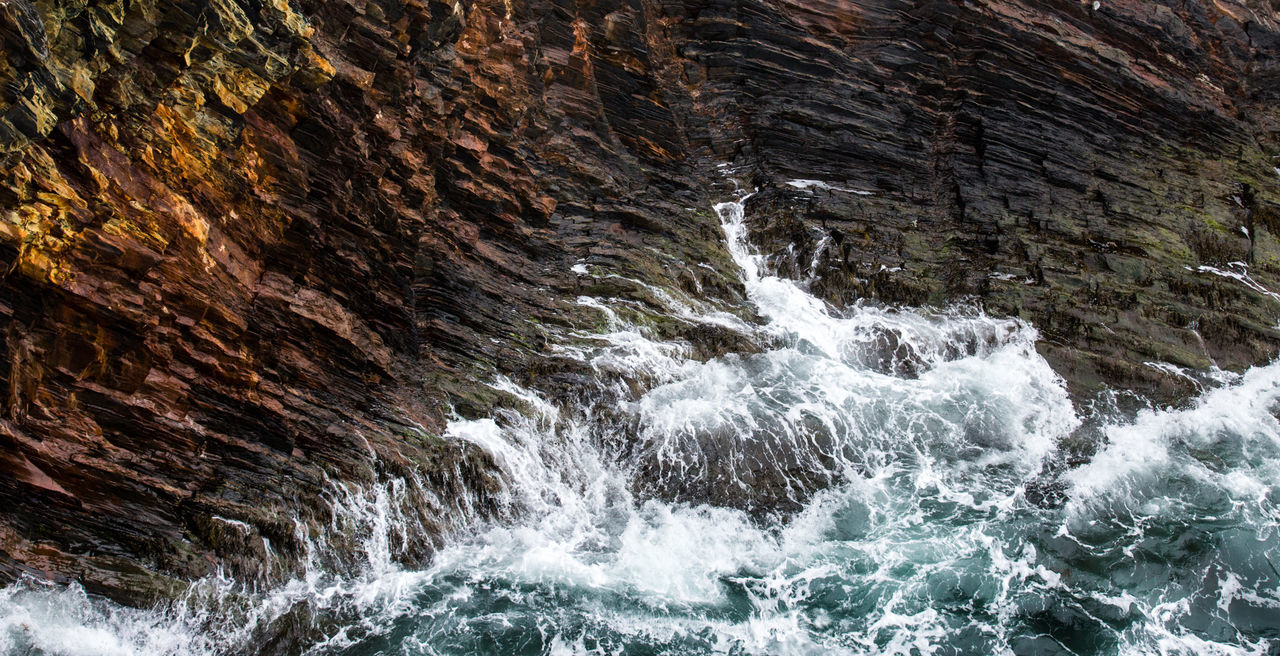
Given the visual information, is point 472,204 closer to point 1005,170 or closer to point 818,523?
point 818,523

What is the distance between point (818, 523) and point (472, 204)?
825 cm

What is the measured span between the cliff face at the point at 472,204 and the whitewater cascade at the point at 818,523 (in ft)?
2.23

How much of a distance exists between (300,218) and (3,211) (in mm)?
3932

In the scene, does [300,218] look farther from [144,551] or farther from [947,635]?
[947,635]

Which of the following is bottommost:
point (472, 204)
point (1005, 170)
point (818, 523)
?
point (818, 523)

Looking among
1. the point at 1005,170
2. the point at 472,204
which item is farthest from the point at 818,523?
the point at 1005,170

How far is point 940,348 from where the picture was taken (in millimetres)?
17797

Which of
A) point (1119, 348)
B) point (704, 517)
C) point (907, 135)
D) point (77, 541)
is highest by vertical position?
point (907, 135)

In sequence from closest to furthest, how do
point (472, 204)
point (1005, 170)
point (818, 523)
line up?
point (818, 523), point (472, 204), point (1005, 170)

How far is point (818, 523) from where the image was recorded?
14.2 m

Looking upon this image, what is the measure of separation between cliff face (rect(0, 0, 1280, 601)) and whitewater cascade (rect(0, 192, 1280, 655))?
26.8 inches

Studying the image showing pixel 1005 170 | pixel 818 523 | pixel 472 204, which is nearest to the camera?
pixel 818 523

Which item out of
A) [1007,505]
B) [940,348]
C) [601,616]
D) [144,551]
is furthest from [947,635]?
[144,551]

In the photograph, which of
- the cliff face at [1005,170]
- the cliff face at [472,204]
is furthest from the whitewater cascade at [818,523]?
the cliff face at [1005,170]
